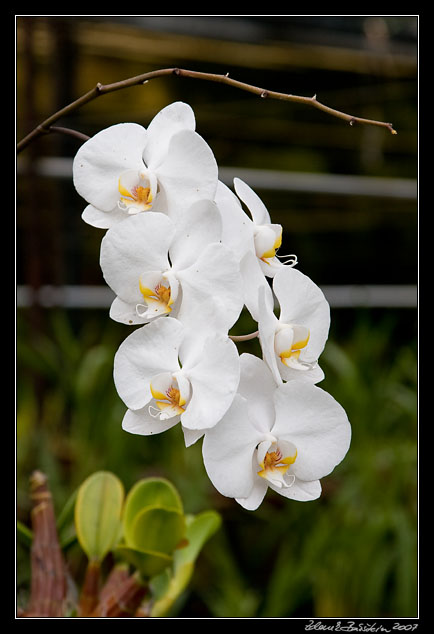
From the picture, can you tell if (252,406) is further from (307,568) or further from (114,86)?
(307,568)

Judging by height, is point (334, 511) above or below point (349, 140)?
below

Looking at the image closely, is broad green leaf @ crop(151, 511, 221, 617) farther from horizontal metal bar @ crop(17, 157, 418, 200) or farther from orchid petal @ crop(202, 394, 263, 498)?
horizontal metal bar @ crop(17, 157, 418, 200)

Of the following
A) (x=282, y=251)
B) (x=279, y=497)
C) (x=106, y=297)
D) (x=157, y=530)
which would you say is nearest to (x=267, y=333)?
(x=157, y=530)

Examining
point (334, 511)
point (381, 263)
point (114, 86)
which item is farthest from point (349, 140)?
point (114, 86)

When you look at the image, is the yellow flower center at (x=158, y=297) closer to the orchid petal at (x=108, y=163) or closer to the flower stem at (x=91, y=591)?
the orchid petal at (x=108, y=163)

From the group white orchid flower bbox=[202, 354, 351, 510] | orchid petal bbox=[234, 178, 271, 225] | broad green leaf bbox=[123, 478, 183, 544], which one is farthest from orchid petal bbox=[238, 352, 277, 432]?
broad green leaf bbox=[123, 478, 183, 544]

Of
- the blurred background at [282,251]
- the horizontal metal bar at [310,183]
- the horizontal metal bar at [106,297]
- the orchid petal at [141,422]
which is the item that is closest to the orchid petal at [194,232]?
the orchid petal at [141,422]

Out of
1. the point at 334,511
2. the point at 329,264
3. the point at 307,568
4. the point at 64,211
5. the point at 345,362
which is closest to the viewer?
the point at 307,568

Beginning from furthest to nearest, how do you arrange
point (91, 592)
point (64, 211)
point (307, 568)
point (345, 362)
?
point (64, 211) < point (345, 362) < point (307, 568) < point (91, 592)

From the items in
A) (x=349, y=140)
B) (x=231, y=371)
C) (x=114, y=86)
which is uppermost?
(x=114, y=86)
